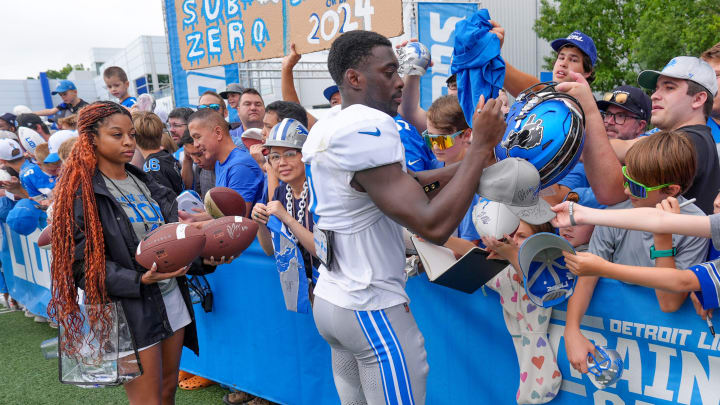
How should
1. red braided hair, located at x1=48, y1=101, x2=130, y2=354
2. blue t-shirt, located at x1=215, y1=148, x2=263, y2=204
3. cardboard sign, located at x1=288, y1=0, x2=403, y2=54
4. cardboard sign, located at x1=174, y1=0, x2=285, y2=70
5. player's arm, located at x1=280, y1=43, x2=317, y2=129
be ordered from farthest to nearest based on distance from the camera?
cardboard sign, located at x1=174, y1=0, x2=285, y2=70, cardboard sign, located at x1=288, y1=0, x2=403, y2=54, blue t-shirt, located at x1=215, y1=148, x2=263, y2=204, player's arm, located at x1=280, y1=43, x2=317, y2=129, red braided hair, located at x1=48, y1=101, x2=130, y2=354

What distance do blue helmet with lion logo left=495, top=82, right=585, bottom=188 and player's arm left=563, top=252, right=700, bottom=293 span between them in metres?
0.31

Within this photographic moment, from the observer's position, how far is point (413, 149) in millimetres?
2908

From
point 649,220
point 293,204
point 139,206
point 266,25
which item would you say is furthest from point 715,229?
point 266,25

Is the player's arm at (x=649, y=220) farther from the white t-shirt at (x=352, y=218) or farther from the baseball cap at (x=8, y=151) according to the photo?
the baseball cap at (x=8, y=151)

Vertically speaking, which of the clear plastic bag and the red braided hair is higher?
the red braided hair

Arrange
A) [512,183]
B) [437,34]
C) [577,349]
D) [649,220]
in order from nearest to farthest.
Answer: [512,183], [649,220], [577,349], [437,34]

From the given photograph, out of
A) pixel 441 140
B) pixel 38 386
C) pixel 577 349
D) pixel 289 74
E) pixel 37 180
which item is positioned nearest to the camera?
pixel 577 349

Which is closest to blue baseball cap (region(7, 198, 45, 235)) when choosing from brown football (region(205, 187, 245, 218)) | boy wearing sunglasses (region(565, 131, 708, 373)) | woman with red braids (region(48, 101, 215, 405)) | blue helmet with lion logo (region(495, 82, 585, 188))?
brown football (region(205, 187, 245, 218))

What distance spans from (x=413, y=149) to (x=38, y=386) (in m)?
3.98

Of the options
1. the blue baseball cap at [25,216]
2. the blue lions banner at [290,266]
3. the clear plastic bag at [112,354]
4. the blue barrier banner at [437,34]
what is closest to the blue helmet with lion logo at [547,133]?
the blue lions banner at [290,266]

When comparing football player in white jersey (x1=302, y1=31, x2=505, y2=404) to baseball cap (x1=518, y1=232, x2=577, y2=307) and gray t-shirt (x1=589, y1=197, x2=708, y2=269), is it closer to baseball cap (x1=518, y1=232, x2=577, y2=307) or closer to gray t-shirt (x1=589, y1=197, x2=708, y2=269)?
baseball cap (x1=518, y1=232, x2=577, y2=307)

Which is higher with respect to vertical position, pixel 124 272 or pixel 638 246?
pixel 638 246
